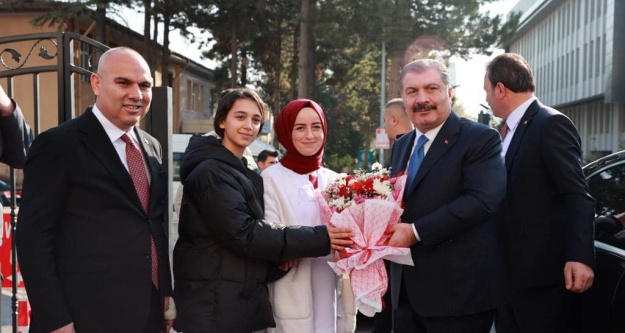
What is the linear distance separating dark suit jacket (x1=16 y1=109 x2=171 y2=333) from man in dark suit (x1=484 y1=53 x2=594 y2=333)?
2089mm

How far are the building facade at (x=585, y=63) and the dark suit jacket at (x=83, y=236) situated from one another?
3633 centimetres

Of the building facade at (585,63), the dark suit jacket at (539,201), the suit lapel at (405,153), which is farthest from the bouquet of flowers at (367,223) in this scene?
the building facade at (585,63)

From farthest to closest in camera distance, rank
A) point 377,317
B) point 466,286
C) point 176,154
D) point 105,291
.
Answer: point 176,154 → point 377,317 → point 466,286 → point 105,291

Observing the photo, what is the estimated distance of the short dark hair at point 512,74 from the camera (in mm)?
4250

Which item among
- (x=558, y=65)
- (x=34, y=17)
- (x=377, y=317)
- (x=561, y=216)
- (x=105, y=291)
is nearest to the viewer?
(x=105, y=291)

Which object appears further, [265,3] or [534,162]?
[265,3]

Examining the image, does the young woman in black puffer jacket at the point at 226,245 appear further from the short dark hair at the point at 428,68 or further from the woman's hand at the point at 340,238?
the short dark hair at the point at 428,68

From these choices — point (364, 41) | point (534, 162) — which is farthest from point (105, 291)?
point (364, 41)

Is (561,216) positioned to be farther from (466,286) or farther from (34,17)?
(34,17)

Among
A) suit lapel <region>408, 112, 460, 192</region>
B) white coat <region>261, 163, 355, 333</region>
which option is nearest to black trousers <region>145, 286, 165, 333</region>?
white coat <region>261, 163, 355, 333</region>

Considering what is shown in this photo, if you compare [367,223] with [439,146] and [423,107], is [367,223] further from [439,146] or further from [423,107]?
[423,107]

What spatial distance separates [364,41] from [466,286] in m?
26.0

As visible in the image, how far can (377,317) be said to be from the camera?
20.9 ft

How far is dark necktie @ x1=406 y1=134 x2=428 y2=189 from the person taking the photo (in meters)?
3.73
